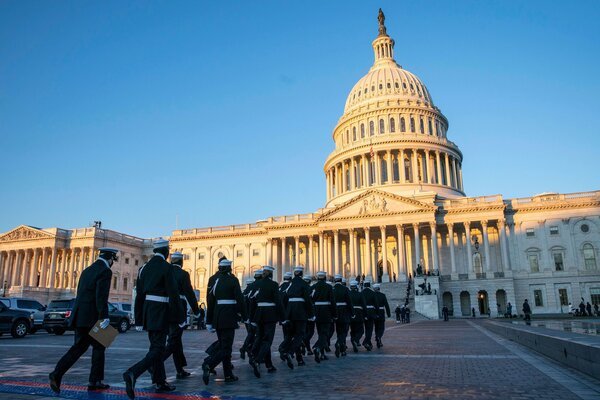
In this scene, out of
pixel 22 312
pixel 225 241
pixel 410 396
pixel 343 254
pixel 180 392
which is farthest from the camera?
pixel 225 241

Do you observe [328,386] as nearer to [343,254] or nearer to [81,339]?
[81,339]

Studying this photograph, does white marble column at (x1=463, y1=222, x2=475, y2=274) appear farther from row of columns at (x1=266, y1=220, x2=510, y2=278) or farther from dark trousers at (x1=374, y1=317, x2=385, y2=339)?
dark trousers at (x1=374, y1=317, x2=385, y2=339)

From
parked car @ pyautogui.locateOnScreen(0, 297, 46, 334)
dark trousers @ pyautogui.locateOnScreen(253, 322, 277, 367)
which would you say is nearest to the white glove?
dark trousers @ pyautogui.locateOnScreen(253, 322, 277, 367)

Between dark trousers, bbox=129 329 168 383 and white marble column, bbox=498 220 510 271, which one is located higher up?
white marble column, bbox=498 220 510 271

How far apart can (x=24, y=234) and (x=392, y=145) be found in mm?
64371

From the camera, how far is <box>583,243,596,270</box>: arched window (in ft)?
187

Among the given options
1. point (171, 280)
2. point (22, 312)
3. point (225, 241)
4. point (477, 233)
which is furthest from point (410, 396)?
point (225, 241)

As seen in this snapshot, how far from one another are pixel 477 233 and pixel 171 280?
198 ft

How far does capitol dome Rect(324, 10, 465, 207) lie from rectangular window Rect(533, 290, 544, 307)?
67.6ft

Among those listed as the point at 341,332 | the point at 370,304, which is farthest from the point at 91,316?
the point at 370,304

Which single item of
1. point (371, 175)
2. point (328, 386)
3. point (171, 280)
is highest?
point (371, 175)

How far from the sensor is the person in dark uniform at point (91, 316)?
26.2 feet

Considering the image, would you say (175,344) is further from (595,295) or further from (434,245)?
(595,295)

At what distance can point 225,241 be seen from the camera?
77.1m
